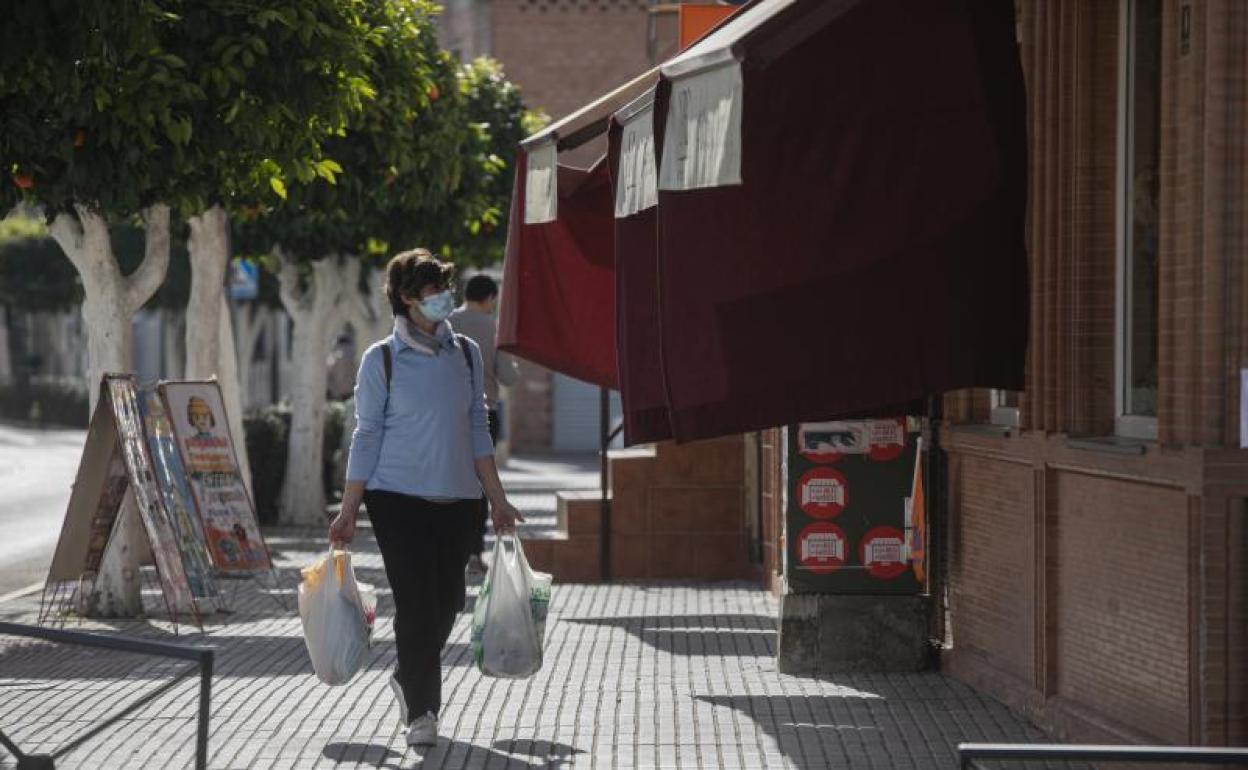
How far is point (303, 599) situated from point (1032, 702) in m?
2.78

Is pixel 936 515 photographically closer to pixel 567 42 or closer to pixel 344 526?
pixel 344 526

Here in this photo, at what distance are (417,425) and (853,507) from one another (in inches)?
112

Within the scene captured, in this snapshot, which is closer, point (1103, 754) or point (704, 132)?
point (1103, 754)

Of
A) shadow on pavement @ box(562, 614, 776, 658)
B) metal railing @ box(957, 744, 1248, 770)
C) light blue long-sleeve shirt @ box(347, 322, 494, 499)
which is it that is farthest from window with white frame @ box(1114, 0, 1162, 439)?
shadow on pavement @ box(562, 614, 776, 658)

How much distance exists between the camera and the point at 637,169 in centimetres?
912

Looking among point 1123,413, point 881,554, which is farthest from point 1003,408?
point 1123,413

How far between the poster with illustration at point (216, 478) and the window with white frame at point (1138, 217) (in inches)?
310

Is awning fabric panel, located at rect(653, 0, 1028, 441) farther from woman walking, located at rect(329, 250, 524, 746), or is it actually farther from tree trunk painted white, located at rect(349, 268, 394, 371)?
tree trunk painted white, located at rect(349, 268, 394, 371)

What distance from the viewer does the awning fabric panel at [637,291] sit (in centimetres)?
916

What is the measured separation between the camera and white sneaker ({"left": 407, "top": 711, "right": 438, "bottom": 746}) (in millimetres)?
9211

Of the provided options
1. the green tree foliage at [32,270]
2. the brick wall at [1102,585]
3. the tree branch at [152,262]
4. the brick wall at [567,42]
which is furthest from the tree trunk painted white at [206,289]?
the green tree foliage at [32,270]

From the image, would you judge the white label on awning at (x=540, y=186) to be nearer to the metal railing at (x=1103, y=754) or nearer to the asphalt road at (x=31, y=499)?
the asphalt road at (x=31, y=499)

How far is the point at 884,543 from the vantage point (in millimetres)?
11422

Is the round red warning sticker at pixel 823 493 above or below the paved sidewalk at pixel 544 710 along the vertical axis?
above
